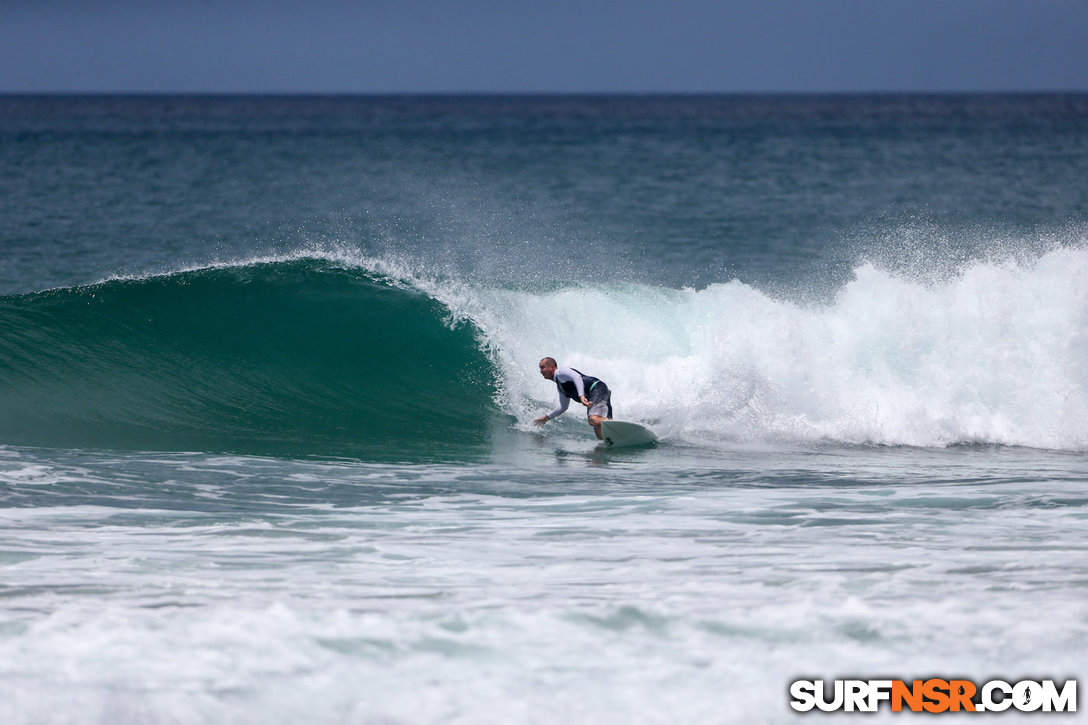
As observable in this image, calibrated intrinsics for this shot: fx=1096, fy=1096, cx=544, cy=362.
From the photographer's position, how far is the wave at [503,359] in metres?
11.8

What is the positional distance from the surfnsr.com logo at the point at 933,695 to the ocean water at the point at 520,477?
0.26ft

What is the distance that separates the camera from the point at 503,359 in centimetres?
1423

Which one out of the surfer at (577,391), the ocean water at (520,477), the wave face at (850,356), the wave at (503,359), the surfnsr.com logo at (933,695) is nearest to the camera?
the surfnsr.com logo at (933,695)

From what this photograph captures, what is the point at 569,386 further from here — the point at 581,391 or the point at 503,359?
the point at 503,359

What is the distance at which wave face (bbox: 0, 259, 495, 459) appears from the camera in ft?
37.7

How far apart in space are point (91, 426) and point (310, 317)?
435 cm

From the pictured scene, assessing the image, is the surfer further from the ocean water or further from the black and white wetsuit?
the ocean water

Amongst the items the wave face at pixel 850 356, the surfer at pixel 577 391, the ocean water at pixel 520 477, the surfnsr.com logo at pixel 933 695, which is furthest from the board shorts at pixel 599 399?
the surfnsr.com logo at pixel 933 695

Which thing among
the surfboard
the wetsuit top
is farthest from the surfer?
the surfboard

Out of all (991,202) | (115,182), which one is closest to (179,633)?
(991,202)

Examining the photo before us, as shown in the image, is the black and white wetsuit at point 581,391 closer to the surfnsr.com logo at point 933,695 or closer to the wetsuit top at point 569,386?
the wetsuit top at point 569,386

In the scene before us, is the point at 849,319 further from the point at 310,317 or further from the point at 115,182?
the point at 115,182

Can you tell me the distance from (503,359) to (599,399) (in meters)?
3.23

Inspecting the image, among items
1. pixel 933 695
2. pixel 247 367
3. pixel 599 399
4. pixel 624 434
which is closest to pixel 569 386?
pixel 599 399
